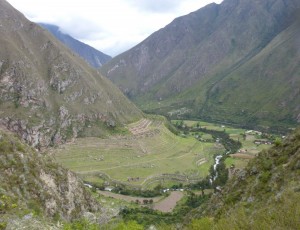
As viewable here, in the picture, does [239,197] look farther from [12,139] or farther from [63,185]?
[12,139]

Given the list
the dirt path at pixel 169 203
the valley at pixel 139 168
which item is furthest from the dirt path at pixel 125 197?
the dirt path at pixel 169 203

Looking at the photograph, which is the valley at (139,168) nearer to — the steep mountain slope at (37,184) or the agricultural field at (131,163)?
the agricultural field at (131,163)

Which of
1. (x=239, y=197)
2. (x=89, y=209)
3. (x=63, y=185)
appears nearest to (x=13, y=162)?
(x=63, y=185)

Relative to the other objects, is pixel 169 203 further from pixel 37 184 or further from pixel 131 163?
pixel 37 184

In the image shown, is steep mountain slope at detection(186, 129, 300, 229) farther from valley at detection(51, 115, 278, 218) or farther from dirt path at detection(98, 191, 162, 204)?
dirt path at detection(98, 191, 162, 204)

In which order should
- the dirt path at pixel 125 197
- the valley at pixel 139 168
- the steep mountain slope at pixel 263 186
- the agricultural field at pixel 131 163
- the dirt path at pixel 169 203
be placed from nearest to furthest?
the steep mountain slope at pixel 263 186
the dirt path at pixel 169 203
the dirt path at pixel 125 197
the valley at pixel 139 168
the agricultural field at pixel 131 163

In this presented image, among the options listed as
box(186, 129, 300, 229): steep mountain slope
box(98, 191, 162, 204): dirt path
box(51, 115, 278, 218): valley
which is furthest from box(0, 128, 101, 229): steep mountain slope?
box(98, 191, 162, 204): dirt path

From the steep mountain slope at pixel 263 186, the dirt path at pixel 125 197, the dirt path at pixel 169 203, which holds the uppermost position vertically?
the steep mountain slope at pixel 263 186
